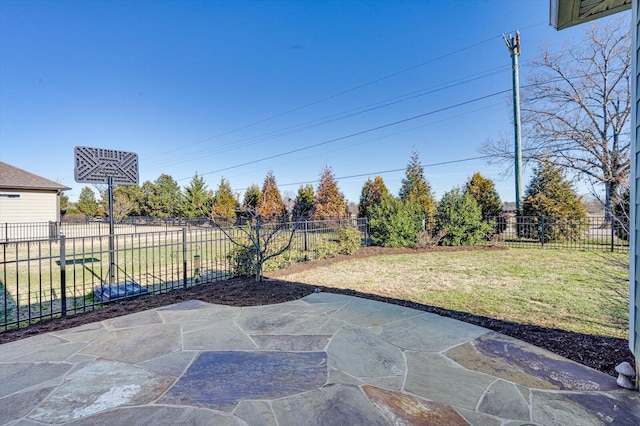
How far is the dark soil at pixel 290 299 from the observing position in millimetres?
2533

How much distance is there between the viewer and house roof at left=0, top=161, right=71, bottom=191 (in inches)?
562

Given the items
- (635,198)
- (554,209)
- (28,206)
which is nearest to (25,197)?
(28,206)

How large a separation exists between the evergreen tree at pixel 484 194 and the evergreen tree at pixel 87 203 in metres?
38.3

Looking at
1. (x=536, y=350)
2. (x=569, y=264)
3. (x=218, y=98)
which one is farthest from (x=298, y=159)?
(x=536, y=350)

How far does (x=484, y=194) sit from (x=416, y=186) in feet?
10.5

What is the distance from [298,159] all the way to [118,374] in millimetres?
22841

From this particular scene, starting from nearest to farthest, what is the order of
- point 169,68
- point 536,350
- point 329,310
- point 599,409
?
point 599,409
point 536,350
point 329,310
point 169,68

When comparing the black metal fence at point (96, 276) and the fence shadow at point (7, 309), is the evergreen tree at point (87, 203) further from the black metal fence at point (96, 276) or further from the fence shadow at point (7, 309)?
the fence shadow at point (7, 309)

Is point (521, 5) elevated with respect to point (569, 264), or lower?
elevated

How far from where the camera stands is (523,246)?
1077 centimetres

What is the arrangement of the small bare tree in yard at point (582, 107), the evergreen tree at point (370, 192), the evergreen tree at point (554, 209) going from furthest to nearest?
the evergreen tree at point (370, 192)
the small bare tree in yard at point (582, 107)
the evergreen tree at point (554, 209)

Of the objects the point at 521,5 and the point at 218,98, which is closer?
the point at 521,5

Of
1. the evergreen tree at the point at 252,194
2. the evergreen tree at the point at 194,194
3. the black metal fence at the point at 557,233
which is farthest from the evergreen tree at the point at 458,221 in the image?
the evergreen tree at the point at 194,194

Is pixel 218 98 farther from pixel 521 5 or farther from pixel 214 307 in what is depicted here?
pixel 214 307
